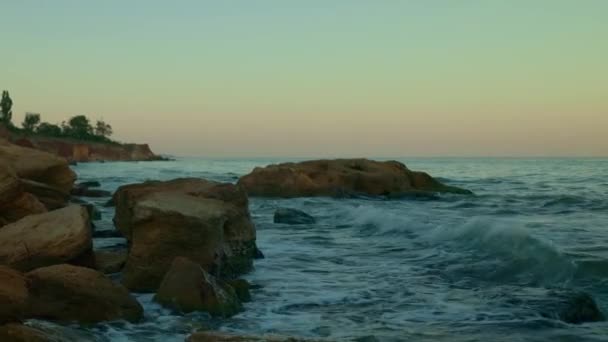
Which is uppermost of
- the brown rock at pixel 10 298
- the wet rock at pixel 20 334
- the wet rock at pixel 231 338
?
the brown rock at pixel 10 298

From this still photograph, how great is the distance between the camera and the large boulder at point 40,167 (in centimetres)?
1489

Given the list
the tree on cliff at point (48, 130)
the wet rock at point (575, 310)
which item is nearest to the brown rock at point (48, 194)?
the wet rock at point (575, 310)

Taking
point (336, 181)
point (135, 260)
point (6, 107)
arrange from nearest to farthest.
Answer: point (135, 260) → point (336, 181) → point (6, 107)

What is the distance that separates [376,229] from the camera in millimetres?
16078

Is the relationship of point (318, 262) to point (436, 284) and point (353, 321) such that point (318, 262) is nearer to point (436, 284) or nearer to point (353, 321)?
point (436, 284)

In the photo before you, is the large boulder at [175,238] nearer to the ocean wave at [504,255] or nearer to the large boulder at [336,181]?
the ocean wave at [504,255]

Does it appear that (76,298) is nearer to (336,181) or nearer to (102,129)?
(336,181)

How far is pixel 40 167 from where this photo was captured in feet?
51.1

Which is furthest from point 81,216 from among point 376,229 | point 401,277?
point 376,229

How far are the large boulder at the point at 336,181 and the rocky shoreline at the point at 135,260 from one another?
1968cm

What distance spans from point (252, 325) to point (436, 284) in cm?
334

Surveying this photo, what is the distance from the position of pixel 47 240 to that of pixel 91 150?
434 feet

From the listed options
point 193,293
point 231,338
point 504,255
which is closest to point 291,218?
point 504,255

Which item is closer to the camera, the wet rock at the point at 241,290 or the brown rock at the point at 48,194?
the wet rock at the point at 241,290
